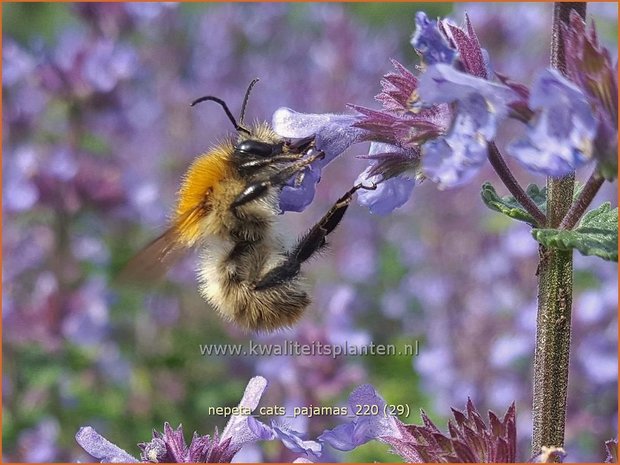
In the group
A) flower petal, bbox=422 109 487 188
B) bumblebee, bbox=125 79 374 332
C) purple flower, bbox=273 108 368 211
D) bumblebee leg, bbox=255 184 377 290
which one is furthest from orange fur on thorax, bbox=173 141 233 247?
flower petal, bbox=422 109 487 188

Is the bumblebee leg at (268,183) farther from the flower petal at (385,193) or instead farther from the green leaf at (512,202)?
the green leaf at (512,202)

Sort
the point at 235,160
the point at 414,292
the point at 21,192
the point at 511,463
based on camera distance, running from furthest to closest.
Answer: the point at 414,292 → the point at 21,192 → the point at 235,160 → the point at 511,463

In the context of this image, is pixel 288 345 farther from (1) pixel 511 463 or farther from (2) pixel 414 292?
(1) pixel 511 463

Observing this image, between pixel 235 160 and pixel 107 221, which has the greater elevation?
pixel 107 221

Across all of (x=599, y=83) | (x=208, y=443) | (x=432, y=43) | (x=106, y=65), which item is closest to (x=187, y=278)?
(x=106, y=65)

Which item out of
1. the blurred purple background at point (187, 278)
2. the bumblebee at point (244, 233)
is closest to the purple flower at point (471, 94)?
the bumblebee at point (244, 233)

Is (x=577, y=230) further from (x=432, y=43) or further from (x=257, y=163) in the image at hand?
(x=257, y=163)

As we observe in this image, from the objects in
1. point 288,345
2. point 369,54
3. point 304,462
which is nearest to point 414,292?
point 288,345
